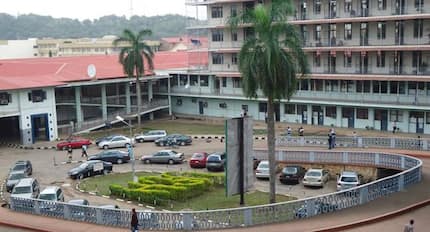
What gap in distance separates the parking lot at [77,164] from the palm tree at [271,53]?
10.8 meters

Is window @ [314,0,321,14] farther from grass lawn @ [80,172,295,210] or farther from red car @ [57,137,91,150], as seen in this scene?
grass lawn @ [80,172,295,210]

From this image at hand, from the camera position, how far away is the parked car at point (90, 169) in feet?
141

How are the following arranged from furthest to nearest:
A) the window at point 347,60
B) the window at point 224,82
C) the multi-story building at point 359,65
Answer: the window at point 224,82 → the window at point 347,60 → the multi-story building at point 359,65

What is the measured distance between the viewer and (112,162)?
159ft

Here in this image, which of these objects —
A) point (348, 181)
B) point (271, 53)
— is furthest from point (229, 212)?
point (348, 181)

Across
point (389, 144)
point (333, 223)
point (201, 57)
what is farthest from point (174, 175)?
point (201, 57)

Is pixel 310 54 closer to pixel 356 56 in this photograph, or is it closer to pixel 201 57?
pixel 356 56

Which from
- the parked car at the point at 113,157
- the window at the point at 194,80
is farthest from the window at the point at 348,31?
the parked car at the point at 113,157

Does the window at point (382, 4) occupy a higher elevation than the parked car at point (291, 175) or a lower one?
higher

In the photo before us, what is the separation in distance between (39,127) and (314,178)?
122 ft

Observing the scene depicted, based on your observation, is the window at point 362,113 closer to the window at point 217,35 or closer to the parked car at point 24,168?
the window at point 217,35

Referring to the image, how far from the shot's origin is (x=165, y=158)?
4766 centimetres

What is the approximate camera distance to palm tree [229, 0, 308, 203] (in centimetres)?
2739

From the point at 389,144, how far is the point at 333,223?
20987 mm
